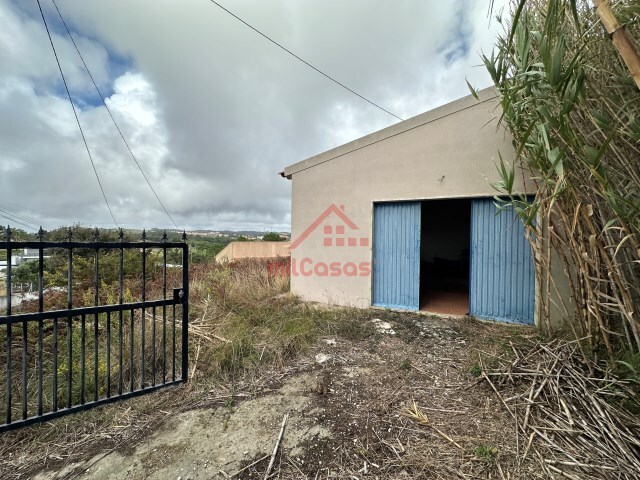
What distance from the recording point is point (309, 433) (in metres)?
2.28

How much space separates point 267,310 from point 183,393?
2801 mm

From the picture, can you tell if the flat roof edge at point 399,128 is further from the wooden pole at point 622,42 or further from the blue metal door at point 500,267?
the wooden pole at point 622,42

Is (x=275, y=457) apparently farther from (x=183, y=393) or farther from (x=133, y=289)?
(x=133, y=289)

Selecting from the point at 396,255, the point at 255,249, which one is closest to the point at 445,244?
the point at 396,255

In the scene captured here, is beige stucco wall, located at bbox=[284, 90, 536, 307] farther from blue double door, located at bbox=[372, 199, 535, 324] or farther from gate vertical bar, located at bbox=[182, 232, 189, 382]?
gate vertical bar, located at bbox=[182, 232, 189, 382]

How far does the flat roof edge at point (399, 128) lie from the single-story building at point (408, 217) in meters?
0.02

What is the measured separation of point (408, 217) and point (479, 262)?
150 centimetres

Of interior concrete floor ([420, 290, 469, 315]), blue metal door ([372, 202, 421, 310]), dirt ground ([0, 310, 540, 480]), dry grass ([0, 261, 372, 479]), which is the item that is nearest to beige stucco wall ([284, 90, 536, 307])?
blue metal door ([372, 202, 421, 310])

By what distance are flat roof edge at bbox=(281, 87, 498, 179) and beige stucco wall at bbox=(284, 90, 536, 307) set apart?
0.02 metres

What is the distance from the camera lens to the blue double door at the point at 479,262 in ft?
15.3

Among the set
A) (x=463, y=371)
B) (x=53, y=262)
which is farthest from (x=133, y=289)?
(x=463, y=371)

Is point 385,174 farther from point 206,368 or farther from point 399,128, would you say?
point 206,368

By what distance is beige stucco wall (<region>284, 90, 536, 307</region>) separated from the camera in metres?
4.72

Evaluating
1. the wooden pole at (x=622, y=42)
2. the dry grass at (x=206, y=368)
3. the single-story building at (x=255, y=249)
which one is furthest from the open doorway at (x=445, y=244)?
the single-story building at (x=255, y=249)
